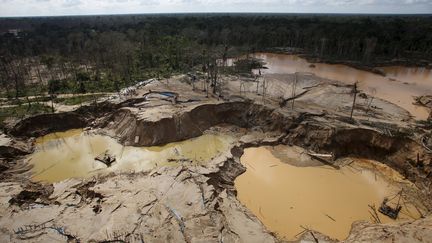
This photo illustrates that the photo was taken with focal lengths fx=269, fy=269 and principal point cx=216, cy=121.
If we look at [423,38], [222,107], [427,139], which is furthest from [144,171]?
[423,38]

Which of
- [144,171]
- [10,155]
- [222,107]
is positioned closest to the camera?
[144,171]

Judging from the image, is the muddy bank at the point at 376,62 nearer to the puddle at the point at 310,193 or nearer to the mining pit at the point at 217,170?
the mining pit at the point at 217,170

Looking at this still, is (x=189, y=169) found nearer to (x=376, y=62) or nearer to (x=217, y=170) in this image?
(x=217, y=170)

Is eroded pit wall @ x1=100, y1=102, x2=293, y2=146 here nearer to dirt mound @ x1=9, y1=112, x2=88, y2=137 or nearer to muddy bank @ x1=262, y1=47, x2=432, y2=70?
dirt mound @ x1=9, y1=112, x2=88, y2=137

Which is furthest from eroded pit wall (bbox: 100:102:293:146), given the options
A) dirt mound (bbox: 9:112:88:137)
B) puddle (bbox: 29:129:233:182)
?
dirt mound (bbox: 9:112:88:137)

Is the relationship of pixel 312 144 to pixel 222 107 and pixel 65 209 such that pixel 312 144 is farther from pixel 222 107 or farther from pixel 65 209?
pixel 65 209
